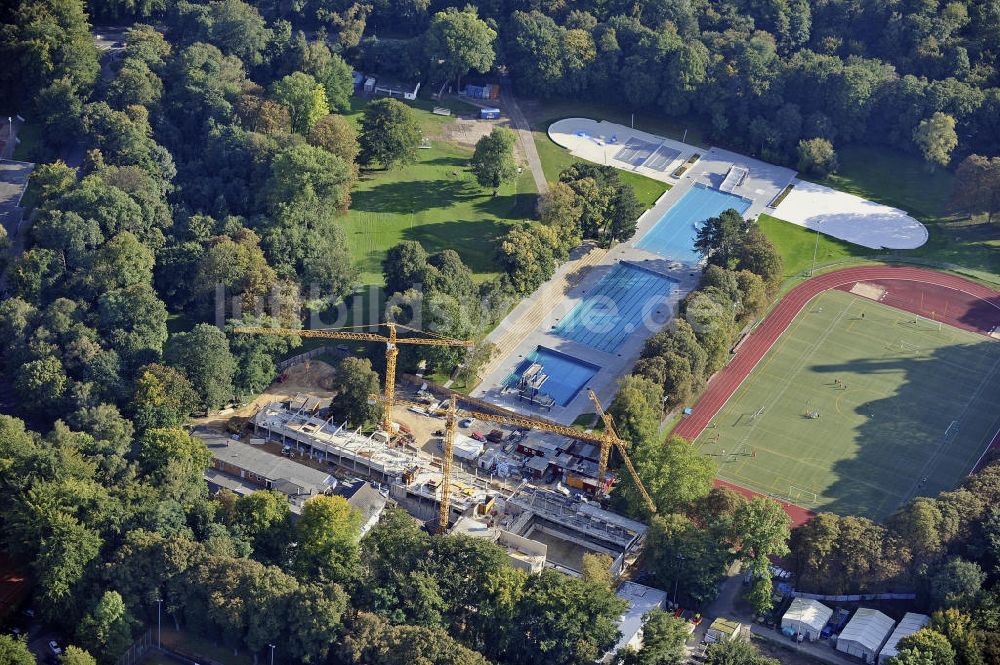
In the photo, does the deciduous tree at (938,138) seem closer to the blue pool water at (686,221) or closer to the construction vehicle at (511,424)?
the blue pool water at (686,221)

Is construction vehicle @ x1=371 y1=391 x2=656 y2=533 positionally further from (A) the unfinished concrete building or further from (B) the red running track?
(B) the red running track

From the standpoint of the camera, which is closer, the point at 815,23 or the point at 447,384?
the point at 447,384

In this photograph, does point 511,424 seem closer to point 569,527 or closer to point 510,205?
point 569,527

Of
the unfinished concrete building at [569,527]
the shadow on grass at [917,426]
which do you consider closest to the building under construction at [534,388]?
the unfinished concrete building at [569,527]

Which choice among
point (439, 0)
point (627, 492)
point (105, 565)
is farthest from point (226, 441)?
point (439, 0)

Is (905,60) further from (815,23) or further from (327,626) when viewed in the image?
(327,626)

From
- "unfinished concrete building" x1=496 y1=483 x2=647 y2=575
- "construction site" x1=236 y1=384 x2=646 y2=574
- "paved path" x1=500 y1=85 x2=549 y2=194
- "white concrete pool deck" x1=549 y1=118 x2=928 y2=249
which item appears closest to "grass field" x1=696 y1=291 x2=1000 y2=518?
"unfinished concrete building" x1=496 y1=483 x2=647 y2=575
